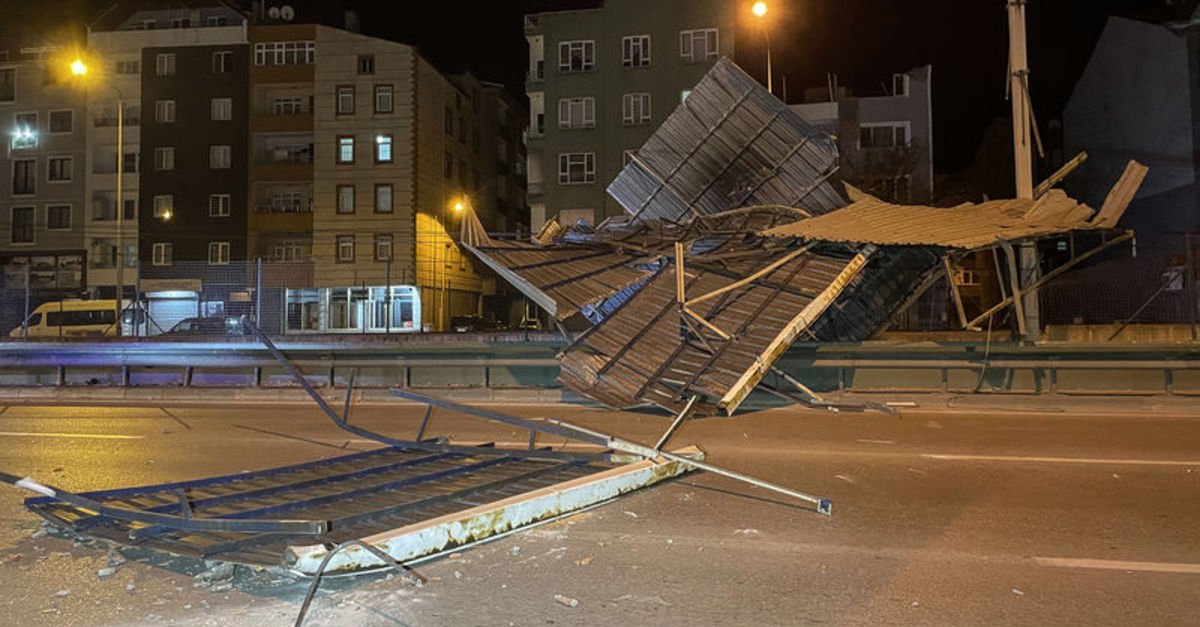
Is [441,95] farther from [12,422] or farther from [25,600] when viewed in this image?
[25,600]

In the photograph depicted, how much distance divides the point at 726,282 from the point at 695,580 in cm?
822

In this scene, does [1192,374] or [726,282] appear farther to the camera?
[1192,374]

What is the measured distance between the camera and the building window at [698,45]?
137 ft

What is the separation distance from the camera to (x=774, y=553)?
16.9 feet

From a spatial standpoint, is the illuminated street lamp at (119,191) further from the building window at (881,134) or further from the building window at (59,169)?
the building window at (881,134)

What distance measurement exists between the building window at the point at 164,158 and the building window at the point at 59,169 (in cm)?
648

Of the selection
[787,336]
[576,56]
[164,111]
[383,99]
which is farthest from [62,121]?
[787,336]

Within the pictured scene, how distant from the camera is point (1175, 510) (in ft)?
20.3

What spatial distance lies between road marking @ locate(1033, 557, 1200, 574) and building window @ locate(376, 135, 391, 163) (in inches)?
1766

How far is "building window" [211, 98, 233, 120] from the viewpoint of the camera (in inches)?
1877

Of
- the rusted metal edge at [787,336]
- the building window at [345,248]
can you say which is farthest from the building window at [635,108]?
the rusted metal edge at [787,336]

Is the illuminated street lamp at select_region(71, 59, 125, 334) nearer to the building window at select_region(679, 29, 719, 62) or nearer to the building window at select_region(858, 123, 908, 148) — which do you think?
the building window at select_region(679, 29, 719, 62)

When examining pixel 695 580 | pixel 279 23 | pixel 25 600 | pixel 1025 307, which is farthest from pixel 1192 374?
pixel 279 23

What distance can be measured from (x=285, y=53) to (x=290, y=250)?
1190 centimetres
